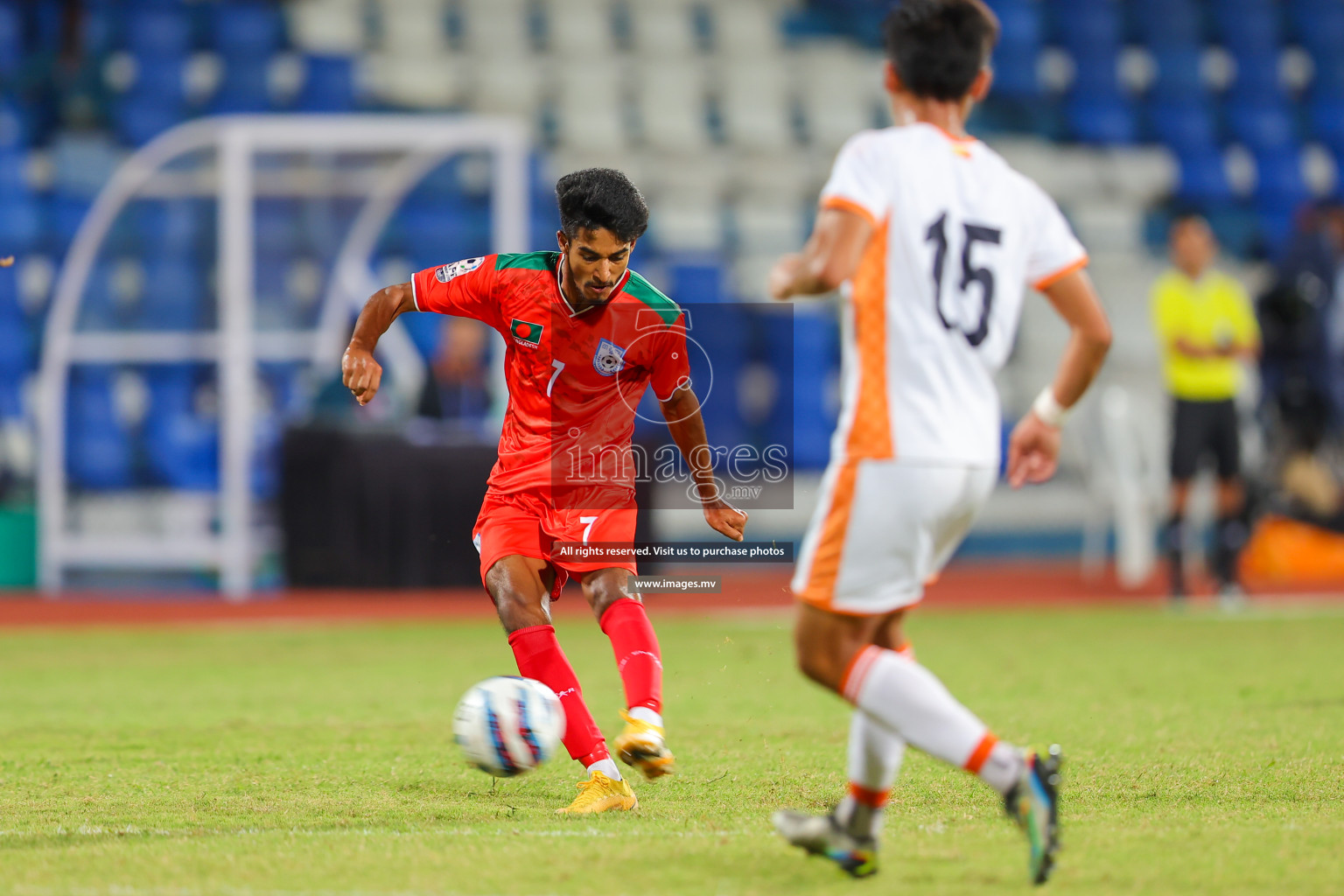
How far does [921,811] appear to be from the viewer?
13.4ft

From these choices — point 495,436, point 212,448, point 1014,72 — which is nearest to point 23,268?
point 212,448

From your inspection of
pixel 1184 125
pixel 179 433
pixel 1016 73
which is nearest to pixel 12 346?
pixel 179 433

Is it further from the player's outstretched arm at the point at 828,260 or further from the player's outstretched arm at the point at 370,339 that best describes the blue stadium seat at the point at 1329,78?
the player's outstretched arm at the point at 828,260

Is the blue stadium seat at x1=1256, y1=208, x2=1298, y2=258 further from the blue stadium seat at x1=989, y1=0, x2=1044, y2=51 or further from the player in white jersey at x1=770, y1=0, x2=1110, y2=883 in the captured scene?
the player in white jersey at x1=770, y1=0, x2=1110, y2=883

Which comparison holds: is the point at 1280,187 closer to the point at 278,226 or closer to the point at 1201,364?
the point at 1201,364

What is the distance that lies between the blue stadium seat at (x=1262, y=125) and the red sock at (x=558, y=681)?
1459 cm

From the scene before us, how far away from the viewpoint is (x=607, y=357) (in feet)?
14.1

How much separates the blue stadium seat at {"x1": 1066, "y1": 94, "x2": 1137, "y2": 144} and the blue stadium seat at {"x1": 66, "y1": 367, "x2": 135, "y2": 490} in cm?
985

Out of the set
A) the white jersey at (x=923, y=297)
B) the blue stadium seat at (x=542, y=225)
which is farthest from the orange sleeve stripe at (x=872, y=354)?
the blue stadium seat at (x=542, y=225)

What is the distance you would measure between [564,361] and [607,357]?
4.6 inches

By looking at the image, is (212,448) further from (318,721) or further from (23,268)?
(318,721)

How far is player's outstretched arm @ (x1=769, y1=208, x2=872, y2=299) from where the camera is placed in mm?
3127

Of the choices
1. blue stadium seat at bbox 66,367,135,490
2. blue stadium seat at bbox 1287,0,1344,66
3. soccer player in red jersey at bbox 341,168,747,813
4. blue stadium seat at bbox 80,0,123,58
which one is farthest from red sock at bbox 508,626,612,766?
Result: blue stadium seat at bbox 1287,0,1344,66

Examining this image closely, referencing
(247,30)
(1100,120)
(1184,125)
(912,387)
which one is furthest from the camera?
(1184,125)
